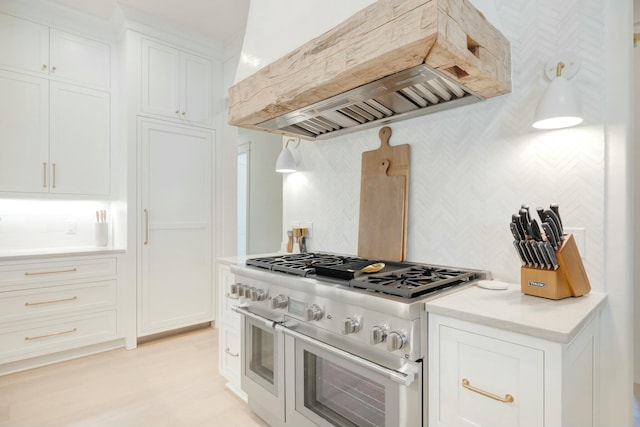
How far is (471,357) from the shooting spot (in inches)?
39.6

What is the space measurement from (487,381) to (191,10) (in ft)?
10.9

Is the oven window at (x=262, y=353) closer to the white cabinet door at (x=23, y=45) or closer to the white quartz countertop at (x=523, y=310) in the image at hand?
the white quartz countertop at (x=523, y=310)

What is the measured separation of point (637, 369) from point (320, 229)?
2.27 m

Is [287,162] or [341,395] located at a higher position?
[287,162]

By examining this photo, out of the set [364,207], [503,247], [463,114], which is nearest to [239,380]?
[364,207]

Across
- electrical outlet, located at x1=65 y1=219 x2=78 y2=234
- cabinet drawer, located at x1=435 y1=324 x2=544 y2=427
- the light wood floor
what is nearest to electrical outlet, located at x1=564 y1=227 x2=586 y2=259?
cabinet drawer, located at x1=435 y1=324 x2=544 y2=427

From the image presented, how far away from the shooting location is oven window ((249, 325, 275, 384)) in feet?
5.73

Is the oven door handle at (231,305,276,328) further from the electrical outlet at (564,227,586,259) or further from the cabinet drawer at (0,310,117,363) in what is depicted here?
the cabinet drawer at (0,310,117,363)

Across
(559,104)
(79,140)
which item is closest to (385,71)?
(559,104)

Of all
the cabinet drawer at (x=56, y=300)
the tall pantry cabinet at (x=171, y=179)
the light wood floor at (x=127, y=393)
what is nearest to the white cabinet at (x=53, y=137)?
the tall pantry cabinet at (x=171, y=179)

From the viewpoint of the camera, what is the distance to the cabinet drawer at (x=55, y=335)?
250 centimetres

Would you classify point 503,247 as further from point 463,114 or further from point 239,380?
point 239,380

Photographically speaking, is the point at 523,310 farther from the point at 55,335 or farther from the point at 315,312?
the point at 55,335

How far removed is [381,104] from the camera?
1.65 meters
